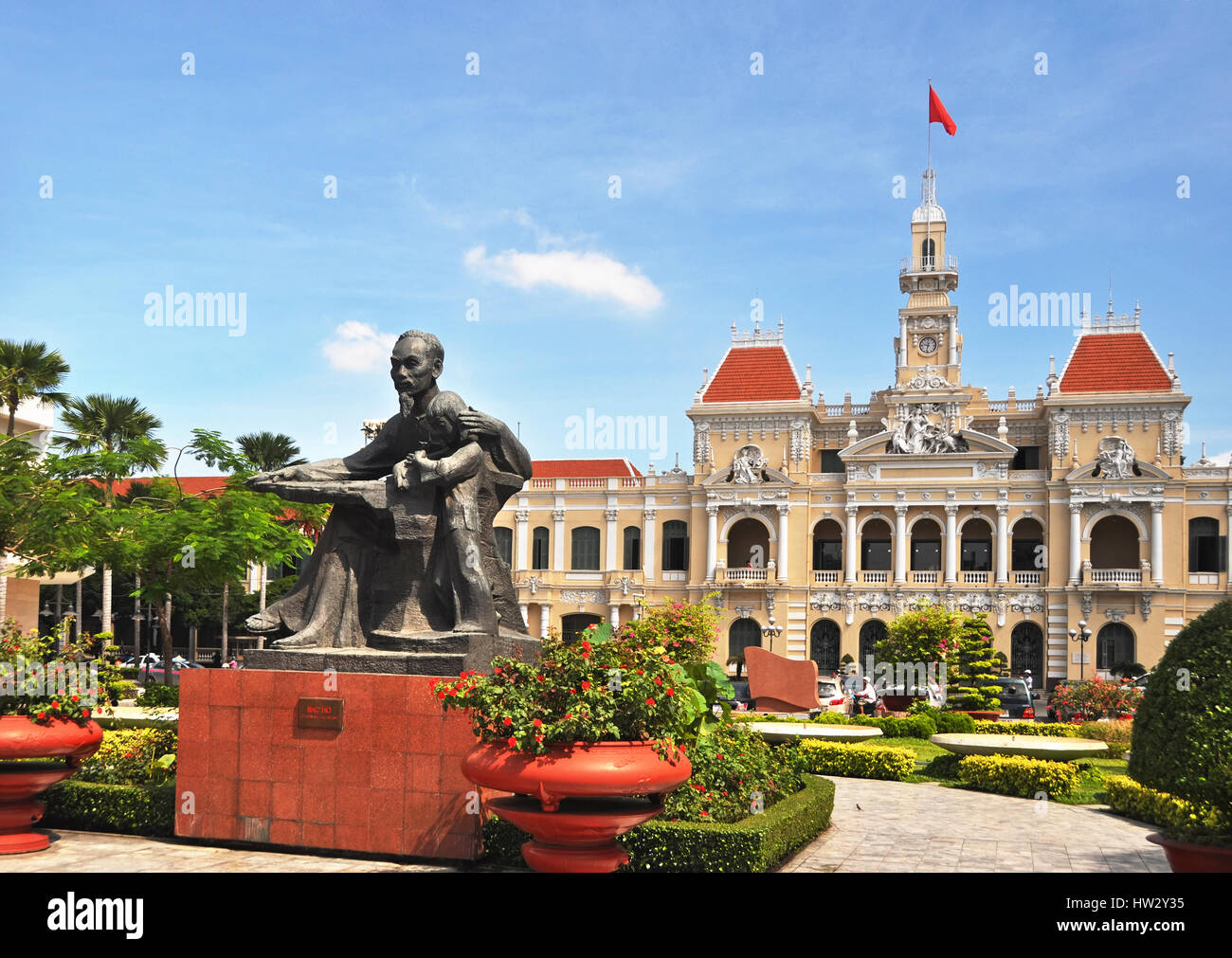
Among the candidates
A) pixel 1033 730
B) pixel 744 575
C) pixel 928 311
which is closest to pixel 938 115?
pixel 928 311

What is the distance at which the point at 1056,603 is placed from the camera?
147 ft

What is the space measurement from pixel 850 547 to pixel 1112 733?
3011 cm

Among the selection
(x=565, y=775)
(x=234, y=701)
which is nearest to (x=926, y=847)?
(x=565, y=775)

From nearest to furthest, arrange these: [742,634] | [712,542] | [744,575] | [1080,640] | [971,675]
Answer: [971,675], [1080,640], [742,634], [744,575], [712,542]

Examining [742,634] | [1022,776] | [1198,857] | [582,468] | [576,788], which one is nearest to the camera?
[576,788]

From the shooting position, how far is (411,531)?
8961 mm

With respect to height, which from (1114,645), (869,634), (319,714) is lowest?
(1114,645)

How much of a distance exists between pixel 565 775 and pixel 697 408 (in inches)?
1735

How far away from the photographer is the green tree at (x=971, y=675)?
27.7 m

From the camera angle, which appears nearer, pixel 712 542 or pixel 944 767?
pixel 944 767

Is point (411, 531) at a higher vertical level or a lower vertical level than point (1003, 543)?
lower

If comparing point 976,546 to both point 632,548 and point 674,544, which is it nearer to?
point 674,544

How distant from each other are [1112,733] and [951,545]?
29.1 meters
